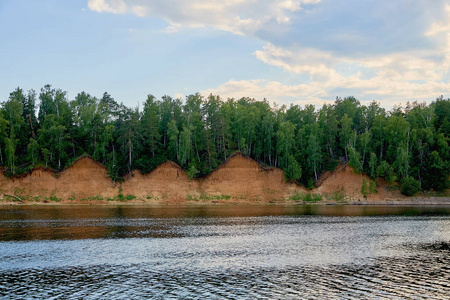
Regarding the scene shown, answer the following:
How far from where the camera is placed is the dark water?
67.5ft

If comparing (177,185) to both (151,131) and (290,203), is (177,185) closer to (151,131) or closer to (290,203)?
(151,131)

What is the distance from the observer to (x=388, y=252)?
Result: 31484mm

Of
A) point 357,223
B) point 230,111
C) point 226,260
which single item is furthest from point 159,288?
point 230,111

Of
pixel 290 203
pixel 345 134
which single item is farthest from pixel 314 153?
pixel 290 203

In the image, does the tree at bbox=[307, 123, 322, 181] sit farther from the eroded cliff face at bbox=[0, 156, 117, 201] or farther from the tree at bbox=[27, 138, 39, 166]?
the tree at bbox=[27, 138, 39, 166]

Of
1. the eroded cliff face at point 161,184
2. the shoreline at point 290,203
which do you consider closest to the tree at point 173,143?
the eroded cliff face at point 161,184

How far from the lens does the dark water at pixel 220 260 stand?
20.6 meters

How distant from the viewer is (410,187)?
279 feet

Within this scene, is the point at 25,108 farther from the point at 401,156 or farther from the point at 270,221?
the point at 401,156

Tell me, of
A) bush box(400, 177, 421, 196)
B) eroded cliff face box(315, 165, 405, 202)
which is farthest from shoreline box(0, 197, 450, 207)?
bush box(400, 177, 421, 196)

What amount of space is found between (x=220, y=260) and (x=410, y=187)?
69612 mm

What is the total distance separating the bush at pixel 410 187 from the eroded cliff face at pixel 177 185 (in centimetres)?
187

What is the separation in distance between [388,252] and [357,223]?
18825 millimetres

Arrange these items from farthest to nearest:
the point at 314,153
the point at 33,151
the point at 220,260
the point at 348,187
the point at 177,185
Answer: the point at 314,153
the point at 348,187
the point at 177,185
the point at 33,151
the point at 220,260
